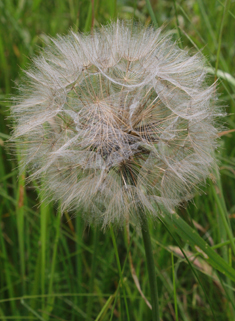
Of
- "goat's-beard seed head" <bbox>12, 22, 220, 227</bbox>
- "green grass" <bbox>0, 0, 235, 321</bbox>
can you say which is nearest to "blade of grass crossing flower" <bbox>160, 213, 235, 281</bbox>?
"green grass" <bbox>0, 0, 235, 321</bbox>

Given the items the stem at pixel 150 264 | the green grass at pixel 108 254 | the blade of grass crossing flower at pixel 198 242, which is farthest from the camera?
the green grass at pixel 108 254

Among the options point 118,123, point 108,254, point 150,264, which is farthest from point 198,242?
point 108,254

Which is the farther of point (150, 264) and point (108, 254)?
point (108, 254)

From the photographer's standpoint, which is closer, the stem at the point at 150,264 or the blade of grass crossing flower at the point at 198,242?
the stem at the point at 150,264

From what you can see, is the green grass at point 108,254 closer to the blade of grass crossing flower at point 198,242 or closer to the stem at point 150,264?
the blade of grass crossing flower at point 198,242

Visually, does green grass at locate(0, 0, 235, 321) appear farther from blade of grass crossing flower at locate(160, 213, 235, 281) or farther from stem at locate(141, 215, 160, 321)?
stem at locate(141, 215, 160, 321)

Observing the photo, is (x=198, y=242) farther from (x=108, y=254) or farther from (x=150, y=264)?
(x=108, y=254)

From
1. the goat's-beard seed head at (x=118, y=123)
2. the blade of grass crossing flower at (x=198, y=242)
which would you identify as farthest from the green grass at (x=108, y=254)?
the goat's-beard seed head at (x=118, y=123)

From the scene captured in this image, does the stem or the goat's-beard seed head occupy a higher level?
the goat's-beard seed head
